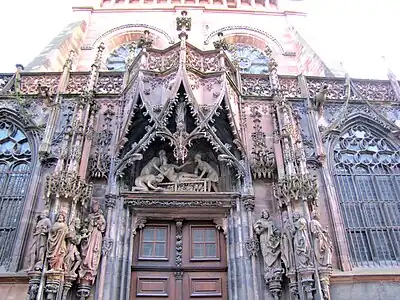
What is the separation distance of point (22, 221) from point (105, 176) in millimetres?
2197

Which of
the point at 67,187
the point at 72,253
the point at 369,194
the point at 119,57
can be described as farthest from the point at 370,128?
the point at 119,57

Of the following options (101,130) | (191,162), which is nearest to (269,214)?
(191,162)

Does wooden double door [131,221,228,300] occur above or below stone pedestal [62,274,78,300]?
above

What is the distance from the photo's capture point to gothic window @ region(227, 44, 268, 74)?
16.0m

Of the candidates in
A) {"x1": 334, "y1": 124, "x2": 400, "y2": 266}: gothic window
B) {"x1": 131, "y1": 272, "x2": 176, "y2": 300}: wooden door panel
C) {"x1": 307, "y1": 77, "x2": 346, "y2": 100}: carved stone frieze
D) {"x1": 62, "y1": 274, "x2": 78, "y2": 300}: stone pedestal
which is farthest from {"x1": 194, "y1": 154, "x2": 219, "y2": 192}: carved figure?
{"x1": 307, "y1": 77, "x2": 346, "y2": 100}: carved stone frieze

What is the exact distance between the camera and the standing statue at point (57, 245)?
7.48m

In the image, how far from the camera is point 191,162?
10.3 m

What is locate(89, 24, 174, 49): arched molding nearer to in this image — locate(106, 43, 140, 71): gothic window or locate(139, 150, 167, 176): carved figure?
locate(106, 43, 140, 71): gothic window

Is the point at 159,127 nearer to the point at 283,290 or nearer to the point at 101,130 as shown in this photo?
the point at 101,130

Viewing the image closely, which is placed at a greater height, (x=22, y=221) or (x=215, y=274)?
(x=22, y=221)

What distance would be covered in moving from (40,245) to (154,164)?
137 inches

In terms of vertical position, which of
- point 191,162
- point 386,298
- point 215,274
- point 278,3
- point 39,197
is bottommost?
point 386,298

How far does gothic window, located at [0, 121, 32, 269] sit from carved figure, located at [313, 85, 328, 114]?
837 cm

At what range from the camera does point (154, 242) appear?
9.18m
